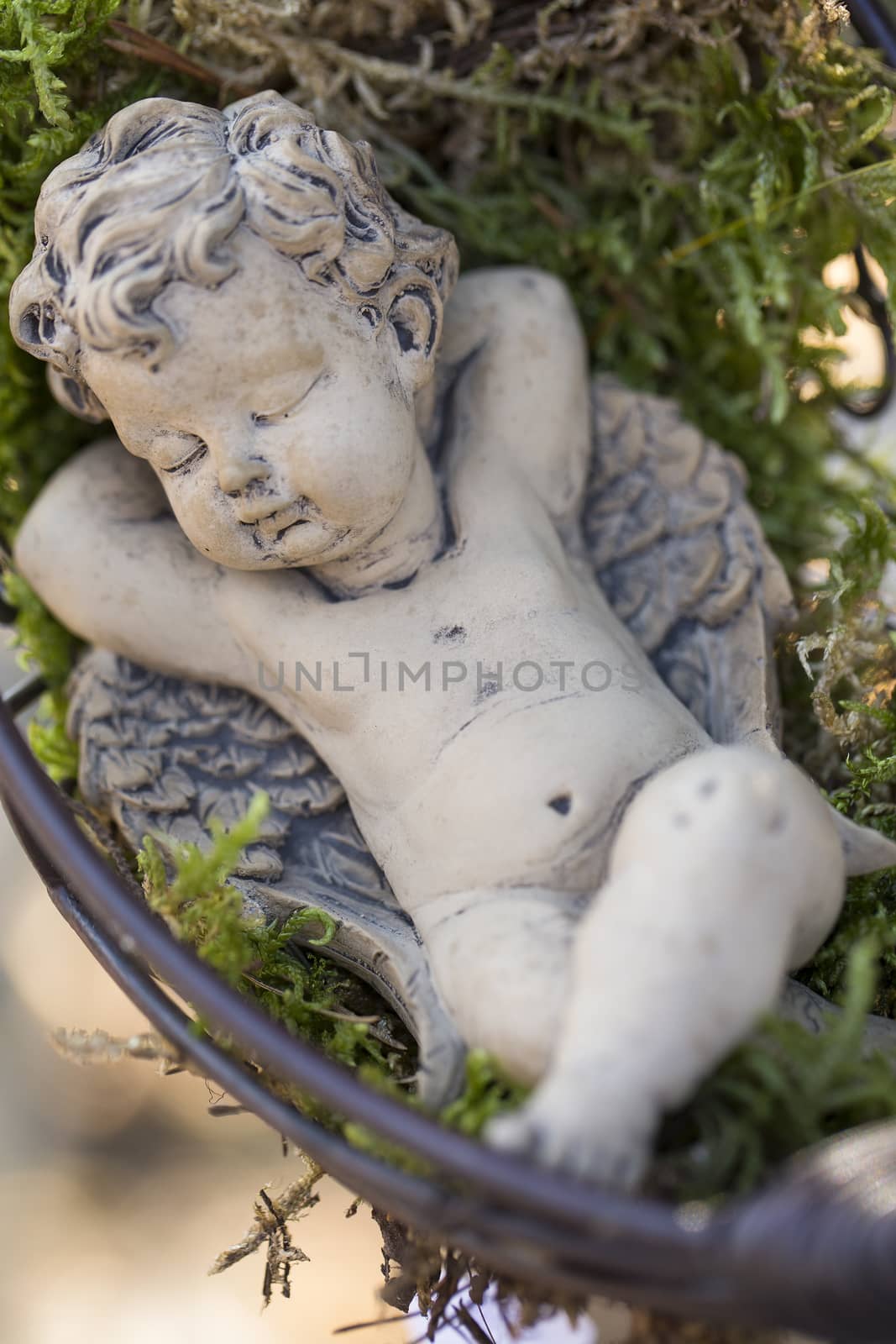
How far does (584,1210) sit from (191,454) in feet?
1.91

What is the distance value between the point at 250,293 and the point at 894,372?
2.71 ft

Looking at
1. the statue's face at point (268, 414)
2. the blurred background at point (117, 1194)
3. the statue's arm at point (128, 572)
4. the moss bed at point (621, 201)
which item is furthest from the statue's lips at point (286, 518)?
the blurred background at point (117, 1194)

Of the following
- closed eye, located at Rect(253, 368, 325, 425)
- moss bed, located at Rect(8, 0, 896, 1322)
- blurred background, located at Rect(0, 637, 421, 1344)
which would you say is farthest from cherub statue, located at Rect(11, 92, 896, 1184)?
blurred background, located at Rect(0, 637, 421, 1344)

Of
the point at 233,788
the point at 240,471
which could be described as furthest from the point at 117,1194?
the point at 240,471

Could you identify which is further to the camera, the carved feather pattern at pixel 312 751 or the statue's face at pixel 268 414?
the carved feather pattern at pixel 312 751

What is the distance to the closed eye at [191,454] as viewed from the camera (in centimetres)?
89

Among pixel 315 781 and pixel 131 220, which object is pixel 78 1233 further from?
pixel 131 220

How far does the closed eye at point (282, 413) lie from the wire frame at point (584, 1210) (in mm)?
325

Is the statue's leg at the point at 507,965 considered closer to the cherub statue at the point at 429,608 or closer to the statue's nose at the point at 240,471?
the cherub statue at the point at 429,608

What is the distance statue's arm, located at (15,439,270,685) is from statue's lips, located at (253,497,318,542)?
14 cm

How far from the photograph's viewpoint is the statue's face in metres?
→ 0.84

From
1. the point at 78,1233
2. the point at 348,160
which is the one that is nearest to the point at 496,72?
the point at 348,160

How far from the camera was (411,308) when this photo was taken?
955mm

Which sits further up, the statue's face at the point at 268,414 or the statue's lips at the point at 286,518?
the statue's face at the point at 268,414
